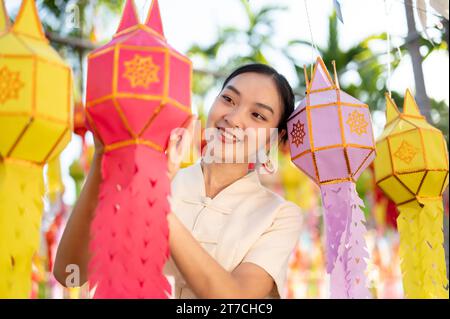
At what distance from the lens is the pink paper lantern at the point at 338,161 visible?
41.7 inches

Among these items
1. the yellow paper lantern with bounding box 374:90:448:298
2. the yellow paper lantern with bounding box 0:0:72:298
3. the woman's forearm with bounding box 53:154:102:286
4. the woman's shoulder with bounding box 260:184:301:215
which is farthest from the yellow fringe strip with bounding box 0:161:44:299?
the yellow paper lantern with bounding box 374:90:448:298

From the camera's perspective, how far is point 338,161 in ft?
3.62

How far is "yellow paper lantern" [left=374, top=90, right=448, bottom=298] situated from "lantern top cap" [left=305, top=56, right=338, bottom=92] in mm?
216

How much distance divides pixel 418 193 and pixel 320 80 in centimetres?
34

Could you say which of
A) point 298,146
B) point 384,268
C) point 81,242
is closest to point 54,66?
point 81,242

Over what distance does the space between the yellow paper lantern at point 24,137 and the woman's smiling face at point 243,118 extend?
401 millimetres

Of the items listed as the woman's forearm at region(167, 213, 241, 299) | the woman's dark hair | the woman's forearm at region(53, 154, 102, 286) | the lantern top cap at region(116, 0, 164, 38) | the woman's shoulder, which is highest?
the woman's dark hair

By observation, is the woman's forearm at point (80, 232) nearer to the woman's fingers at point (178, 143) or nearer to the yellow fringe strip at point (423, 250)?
the woman's fingers at point (178, 143)

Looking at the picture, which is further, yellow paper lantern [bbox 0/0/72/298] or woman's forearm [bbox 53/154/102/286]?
woman's forearm [bbox 53/154/102/286]

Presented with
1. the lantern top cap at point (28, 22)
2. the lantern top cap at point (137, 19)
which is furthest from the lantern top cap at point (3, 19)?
the lantern top cap at point (137, 19)

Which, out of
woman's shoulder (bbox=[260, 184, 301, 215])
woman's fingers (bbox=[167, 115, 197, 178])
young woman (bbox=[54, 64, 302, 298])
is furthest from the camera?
woman's shoulder (bbox=[260, 184, 301, 215])

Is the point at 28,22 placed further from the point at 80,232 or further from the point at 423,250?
the point at 423,250

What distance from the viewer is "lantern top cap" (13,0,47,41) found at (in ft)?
2.47

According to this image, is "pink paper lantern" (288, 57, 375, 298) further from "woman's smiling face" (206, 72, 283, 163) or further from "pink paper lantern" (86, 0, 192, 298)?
"pink paper lantern" (86, 0, 192, 298)
